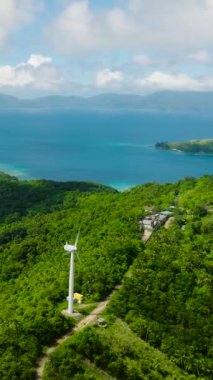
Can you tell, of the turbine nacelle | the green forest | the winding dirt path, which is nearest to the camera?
the winding dirt path

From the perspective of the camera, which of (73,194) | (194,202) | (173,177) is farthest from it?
(173,177)

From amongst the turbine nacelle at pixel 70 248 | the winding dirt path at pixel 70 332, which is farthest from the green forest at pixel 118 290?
the turbine nacelle at pixel 70 248

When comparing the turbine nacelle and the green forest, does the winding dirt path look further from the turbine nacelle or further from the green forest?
the turbine nacelle

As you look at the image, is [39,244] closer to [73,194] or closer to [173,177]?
[73,194]

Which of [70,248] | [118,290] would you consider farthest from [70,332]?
[118,290]

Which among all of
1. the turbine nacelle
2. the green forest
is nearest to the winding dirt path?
the green forest

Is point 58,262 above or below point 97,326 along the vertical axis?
above

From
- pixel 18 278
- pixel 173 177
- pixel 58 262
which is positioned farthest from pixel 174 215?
pixel 173 177

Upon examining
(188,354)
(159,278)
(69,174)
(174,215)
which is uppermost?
(69,174)

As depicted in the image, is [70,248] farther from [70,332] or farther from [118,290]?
[118,290]
